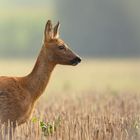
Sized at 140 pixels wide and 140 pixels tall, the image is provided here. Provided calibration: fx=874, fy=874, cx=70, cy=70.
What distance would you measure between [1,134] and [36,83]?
199 centimetres

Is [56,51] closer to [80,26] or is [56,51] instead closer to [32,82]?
[32,82]

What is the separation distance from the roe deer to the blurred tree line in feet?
159

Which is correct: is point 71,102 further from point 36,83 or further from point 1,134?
point 1,134

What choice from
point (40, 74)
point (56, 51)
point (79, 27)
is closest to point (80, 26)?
point (79, 27)

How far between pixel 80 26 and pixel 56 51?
61612 millimetres

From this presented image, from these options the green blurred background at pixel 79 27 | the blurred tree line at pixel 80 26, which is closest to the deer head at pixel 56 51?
the green blurred background at pixel 79 27

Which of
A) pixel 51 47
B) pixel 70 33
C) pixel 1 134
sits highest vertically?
pixel 70 33

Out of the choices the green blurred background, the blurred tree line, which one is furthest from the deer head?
the blurred tree line

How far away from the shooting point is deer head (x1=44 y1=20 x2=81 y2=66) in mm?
16094

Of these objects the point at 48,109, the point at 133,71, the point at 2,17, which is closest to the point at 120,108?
the point at 48,109

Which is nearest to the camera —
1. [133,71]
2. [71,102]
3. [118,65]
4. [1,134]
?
[1,134]

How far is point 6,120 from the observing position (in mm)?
15383

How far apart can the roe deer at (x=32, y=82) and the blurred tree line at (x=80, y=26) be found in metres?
48.5

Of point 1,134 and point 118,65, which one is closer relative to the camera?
point 1,134
